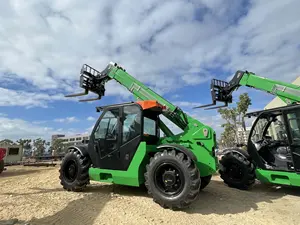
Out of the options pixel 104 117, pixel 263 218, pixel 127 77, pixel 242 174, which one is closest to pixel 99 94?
pixel 127 77

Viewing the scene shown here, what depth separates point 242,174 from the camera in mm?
7102

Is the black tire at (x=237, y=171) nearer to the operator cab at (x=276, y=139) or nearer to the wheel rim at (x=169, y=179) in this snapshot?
the operator cab at (x=276, y=139)

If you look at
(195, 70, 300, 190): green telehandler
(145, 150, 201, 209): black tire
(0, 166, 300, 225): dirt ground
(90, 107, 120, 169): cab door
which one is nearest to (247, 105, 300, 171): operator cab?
(195, 70, 300, 190): green telehandler

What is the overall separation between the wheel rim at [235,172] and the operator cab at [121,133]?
2.77 meters

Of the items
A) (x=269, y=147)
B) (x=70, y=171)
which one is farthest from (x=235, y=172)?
(x=70, y=171)

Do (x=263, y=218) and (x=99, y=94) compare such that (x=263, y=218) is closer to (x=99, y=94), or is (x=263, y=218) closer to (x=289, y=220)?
(x=289, y=220)

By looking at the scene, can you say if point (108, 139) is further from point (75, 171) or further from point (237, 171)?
point (237, 171)

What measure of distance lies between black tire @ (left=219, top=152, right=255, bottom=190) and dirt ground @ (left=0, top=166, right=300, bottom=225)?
548mm

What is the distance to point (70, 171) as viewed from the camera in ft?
21.7

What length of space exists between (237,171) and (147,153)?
339 centimetres

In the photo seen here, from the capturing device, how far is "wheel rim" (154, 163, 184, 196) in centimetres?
491

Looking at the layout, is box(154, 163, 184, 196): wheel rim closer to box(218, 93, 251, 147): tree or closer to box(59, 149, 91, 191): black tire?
box(59, 149, 91, 191): black tire

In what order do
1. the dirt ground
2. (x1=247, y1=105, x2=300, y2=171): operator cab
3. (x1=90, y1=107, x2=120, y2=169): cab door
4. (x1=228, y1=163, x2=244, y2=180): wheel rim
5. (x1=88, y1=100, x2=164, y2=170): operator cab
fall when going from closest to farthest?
the dirt ground, (x1=88, y1=100, x2=164, y2=170): operator cab, (x1=90, y1=107, x2=120, y2=169): cab door, (x1=247, y1=105, x2=300, y2=171): operator cab, (x1=228, y1=163, x2=244, y2=180): wheel rim

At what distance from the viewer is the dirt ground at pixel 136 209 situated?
4.21 m
